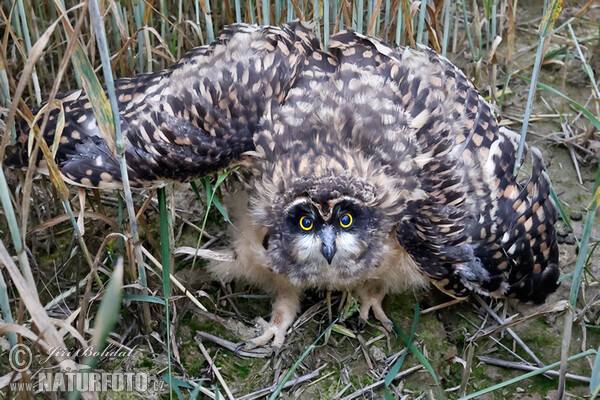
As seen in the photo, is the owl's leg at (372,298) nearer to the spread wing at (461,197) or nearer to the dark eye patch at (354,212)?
Result: the spread wing at (461,197)

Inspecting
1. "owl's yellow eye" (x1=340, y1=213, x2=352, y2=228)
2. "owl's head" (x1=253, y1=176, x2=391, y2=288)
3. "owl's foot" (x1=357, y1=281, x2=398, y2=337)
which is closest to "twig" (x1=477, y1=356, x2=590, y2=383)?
"owl's foot" (x1=357, y1=281, x2=398, y2=337)

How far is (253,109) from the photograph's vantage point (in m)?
2.56

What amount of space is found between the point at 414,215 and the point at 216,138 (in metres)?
0.87

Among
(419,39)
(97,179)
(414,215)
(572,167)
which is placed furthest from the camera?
(572,167)

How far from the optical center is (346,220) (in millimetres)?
2514

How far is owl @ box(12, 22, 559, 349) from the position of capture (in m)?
2.48

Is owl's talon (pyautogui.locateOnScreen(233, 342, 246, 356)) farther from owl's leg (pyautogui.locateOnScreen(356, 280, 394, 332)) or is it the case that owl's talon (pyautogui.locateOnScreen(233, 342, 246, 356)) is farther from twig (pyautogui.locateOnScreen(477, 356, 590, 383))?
twig (pyautogui.locateOnScreen(477, 356, 590, 383))

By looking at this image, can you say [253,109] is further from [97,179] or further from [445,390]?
[445,390]

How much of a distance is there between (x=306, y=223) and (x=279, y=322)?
658mm

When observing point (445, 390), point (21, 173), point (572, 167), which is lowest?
point (445, 390)

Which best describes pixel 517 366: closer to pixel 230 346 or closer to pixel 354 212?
pixel 354 212

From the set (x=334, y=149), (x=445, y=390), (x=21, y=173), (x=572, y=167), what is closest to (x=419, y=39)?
(x=334, y=149)

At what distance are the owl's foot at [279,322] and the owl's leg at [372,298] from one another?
31 cm

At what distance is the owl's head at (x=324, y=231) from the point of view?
8.03 feet
